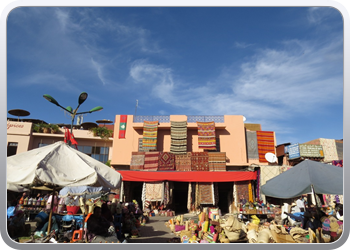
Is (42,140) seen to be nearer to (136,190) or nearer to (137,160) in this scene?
(137,160)

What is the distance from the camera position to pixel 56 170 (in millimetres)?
3652

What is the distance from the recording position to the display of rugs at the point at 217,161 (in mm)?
14969

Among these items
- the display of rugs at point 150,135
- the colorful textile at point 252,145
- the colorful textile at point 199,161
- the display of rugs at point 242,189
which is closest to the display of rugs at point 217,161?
the colorful textile at point 199,161

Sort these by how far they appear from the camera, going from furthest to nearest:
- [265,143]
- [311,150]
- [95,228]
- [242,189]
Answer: [265,143]
[311,150]
[242,189]
[95,228]

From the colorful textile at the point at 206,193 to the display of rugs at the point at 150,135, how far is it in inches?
164

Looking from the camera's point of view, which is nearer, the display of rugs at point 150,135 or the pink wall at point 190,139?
the display of rugs at point 150,135

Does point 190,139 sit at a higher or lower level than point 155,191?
higher

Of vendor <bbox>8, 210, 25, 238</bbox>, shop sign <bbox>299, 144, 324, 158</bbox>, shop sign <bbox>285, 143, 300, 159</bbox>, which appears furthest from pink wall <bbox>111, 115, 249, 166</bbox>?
vendor <bbox>8, 210, 25, 238</bbox>

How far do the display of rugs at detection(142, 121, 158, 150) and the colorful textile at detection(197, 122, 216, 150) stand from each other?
3.01m

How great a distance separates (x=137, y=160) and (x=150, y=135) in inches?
75.1

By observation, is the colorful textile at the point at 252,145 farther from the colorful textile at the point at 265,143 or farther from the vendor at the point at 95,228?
the vendor at the point at 95,228

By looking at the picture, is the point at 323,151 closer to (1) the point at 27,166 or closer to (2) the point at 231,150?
(2) the point at 231,150

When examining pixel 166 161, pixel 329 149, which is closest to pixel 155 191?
pixel 166 161
